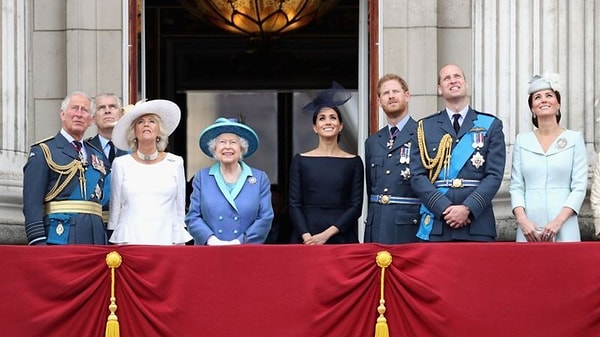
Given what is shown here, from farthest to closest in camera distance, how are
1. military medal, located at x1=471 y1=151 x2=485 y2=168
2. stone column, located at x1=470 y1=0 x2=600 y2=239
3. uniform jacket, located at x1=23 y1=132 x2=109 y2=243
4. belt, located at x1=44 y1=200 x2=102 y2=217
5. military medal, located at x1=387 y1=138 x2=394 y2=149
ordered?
stone column, located at x1=470 y1=0 x2=600 y2=239, military medal, located at x1=387 y1=138 x2=394 y2=149, military medal, located at x1=471 y1=151 x2=485 y2=168, belt, located at x1=44 y1=200 x2=102 y2=217, uniform jacket, located at x1=23 y1=132 x2=109 y2=243

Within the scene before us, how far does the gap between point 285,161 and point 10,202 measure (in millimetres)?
8265

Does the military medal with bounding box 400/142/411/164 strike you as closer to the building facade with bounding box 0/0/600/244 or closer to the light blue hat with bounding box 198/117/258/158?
the light blue hat with bounding box 198/117/258/158

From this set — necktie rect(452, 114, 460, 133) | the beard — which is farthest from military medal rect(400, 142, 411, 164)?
necktie rect(452, 114, 460, 133)

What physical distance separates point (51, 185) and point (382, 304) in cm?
240

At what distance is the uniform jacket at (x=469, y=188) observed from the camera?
35.2 feet

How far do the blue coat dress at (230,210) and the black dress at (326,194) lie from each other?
1.57 feet

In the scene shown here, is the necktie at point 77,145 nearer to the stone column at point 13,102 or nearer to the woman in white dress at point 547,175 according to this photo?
the stone column at point 13,102

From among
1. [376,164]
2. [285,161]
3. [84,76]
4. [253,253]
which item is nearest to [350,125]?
[285,161]

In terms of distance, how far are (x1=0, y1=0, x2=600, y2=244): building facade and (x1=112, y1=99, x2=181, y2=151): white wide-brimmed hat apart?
72.6 inches

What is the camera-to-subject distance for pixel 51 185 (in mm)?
10844

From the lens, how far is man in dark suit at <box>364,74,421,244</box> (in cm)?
1120

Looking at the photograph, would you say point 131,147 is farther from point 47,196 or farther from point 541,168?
point 541,168

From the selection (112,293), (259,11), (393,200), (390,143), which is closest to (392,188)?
(393,200)

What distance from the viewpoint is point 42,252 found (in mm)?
10219
